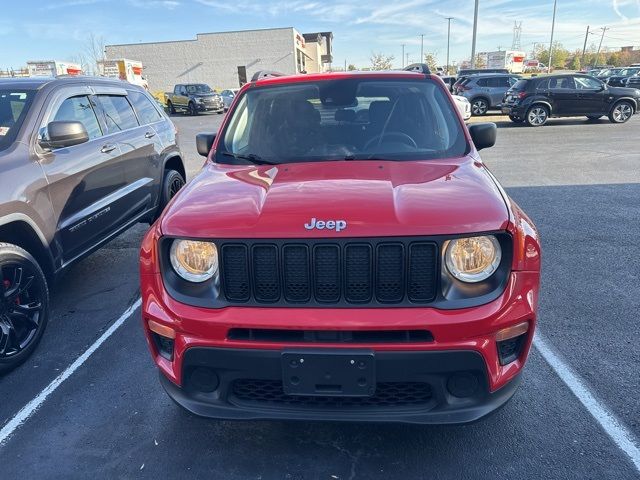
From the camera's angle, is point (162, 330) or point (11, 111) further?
point (11, 111)

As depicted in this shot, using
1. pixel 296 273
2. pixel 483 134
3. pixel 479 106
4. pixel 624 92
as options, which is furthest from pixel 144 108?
pixel 479 106

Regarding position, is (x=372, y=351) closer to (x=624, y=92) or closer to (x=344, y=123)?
(x=344, y=123)

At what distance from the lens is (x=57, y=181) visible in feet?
12.5

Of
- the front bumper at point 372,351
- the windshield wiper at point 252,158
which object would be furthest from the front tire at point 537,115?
the front bumper at point 372,351

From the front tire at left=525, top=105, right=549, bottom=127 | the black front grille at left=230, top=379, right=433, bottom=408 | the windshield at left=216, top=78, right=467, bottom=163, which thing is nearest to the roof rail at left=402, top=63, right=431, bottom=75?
the windshield at left=216, top=78, right=467, bottom=163

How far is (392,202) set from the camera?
223 cm

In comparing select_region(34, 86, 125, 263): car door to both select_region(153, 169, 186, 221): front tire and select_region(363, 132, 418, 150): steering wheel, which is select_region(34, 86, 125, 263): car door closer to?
select_region(153, 169, 186, 221): front tire

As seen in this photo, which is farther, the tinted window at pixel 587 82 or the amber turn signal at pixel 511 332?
the tinted window at pixel 587 82

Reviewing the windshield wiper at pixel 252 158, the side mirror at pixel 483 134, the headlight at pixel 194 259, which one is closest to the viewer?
the headlight at pixel 194 259

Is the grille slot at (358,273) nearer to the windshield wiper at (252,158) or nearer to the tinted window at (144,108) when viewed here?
the windshield wiper at (252,158)

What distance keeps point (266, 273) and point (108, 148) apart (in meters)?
3.24

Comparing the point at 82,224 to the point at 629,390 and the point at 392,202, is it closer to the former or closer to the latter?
the point at 392,202

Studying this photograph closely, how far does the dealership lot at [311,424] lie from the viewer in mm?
2396

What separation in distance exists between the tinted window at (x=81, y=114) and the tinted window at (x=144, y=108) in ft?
2.93
